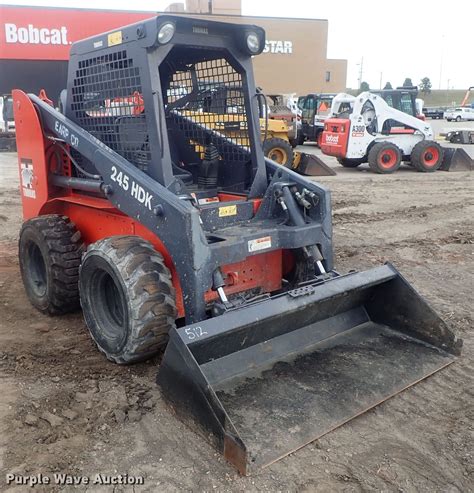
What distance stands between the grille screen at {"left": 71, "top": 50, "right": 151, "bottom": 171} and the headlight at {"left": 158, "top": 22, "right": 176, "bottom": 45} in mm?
327

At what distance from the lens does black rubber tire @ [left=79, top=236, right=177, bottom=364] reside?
330 centimetres

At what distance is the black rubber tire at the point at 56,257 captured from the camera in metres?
4.38

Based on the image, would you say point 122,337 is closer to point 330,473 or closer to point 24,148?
point 330,473

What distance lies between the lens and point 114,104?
13.3 ft

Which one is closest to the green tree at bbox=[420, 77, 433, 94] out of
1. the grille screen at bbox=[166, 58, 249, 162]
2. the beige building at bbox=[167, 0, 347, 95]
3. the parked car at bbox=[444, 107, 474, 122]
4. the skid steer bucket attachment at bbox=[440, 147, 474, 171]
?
the parked car at bbox=[444, 107, 474, 122]

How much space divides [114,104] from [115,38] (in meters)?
0.47

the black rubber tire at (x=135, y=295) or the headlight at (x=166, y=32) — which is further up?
the headlight at (x=166, y=32)

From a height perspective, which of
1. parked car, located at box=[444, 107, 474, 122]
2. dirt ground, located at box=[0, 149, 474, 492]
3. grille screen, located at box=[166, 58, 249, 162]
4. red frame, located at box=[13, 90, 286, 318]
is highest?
parked car, located at box=[444, 107, 474, 122]

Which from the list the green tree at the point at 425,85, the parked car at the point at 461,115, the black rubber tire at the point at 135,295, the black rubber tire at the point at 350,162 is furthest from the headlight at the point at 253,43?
the green tree at the point at 425,85

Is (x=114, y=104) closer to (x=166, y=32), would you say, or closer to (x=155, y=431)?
(x=166, y=32)

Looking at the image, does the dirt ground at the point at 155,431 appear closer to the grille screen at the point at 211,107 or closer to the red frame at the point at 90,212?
the red frame at the point at 90,212

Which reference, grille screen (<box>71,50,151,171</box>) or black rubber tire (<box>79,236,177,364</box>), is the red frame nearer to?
black rubber tire (<box>79,236,177,364</box>)

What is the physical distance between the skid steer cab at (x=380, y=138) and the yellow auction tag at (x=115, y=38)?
1102 centimetres

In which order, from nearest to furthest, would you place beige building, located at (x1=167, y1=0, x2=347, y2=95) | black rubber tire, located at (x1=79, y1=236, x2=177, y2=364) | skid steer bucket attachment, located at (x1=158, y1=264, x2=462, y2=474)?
skid steer bucket attachment, located at (x1=158, y1=264, x2=462, y2=474) → black rubber tire, located at (x1=79, y1=236, x2=177, y2=364) → beige building, located at (x1=167, y1=0, x2=347, y2=95)
